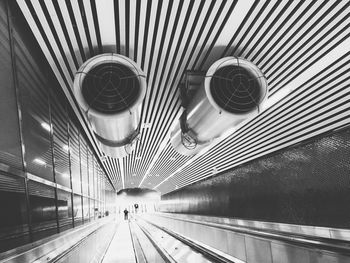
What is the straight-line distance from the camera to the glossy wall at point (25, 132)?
8.76 feet

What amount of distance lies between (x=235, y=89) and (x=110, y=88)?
1.37m

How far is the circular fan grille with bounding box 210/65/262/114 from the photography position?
3410 millimetres

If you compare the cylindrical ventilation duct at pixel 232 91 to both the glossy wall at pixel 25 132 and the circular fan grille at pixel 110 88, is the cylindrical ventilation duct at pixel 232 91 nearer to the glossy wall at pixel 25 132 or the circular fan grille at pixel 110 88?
the circular fan grille at pixel 110 88

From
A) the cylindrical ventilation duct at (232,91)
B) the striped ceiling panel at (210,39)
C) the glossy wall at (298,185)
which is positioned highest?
the striped ceiling panel at (210,39)

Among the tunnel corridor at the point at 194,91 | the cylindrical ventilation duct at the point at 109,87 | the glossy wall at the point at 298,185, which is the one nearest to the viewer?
the tunnel corridor at the point at 194,91

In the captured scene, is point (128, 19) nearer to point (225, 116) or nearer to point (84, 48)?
point (84, 48)

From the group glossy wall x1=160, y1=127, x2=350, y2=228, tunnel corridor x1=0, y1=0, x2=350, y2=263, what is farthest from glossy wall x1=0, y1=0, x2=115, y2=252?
glossy wall x1=160, y1=127, x2=350, y2=228

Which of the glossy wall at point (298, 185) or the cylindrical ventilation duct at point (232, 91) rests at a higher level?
the cylindrical ventilation duct at point (232, 91)

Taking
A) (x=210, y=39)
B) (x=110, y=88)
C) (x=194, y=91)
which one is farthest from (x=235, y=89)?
(x=110, y=88)

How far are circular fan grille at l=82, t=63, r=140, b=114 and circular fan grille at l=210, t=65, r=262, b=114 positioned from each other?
90 cm

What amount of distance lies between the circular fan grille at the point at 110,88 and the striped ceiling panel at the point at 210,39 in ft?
1.45

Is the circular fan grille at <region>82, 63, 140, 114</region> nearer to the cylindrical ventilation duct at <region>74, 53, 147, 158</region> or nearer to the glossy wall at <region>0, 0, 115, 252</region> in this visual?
the cylindrical ventilation duct at <region>74, 53, 147, 158</region>

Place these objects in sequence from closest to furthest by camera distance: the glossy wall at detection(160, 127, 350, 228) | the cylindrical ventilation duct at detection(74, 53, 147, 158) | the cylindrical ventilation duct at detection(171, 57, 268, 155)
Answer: the glossy wall at detection(160, 127, 350, 228), the cylindrical ventilation duct at detection(74, 53, 147, 158), the cylindrical ventilation duct at detection(171, 57, 268, 155)

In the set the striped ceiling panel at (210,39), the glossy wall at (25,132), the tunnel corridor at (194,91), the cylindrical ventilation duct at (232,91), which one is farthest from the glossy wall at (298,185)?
the glossy wall at (25,132)
